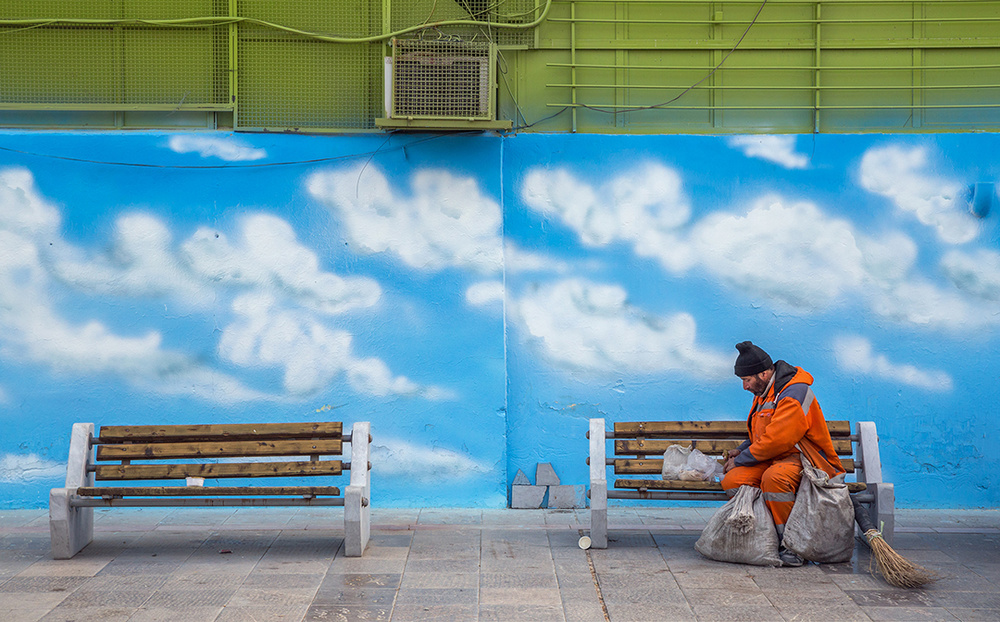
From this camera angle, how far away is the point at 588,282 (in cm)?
698

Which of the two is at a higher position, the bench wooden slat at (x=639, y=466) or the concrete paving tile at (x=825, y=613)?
the bench wooden slat at (x=639, y=466)

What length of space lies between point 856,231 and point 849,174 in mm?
488

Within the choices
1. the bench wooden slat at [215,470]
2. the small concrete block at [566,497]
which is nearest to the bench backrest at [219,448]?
the bench wooden slat at [215,470]

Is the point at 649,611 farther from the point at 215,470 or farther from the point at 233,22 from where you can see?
the point at 233,22

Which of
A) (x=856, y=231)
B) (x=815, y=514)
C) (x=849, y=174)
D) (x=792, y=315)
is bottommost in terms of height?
(x=815, y=514)

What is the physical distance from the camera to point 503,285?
6.93 metres

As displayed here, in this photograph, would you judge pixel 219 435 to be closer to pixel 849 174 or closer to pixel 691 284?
pixel 691 284

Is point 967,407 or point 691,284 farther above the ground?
point 691,284

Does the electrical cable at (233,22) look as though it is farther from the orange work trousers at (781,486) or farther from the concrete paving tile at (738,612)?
the concrete paving tile at (738,612)

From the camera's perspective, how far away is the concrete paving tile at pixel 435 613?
422 cm

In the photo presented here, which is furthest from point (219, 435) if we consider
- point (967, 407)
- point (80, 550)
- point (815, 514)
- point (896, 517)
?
point (967, 407)

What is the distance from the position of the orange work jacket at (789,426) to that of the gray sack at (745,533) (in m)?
0.28

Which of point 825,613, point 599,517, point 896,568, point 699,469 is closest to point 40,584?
point 599,517

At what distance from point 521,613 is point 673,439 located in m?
2.04
